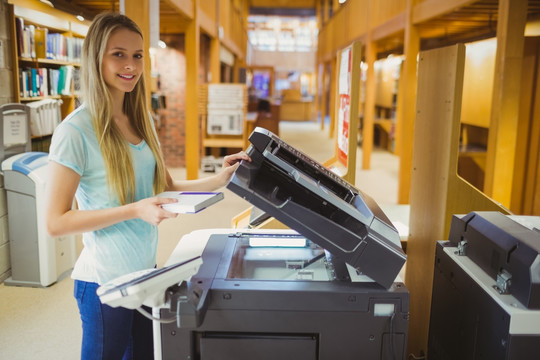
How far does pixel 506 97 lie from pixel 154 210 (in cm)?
380

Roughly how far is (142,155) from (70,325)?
84.7 inches

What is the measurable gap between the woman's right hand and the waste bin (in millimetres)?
2844

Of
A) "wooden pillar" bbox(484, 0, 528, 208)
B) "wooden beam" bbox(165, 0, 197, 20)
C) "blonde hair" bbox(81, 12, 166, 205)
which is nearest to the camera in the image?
"blonde hair" bbox(81, 12, 166, 205)

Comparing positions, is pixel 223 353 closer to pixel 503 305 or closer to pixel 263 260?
pixel 263 260

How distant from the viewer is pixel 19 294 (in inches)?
147

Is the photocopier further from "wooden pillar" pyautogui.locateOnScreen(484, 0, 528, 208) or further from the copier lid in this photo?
"wooden pillar" pyautogui.locateOnScreen(484, 0, 528, 208)

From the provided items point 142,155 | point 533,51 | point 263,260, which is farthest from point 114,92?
point 533,51

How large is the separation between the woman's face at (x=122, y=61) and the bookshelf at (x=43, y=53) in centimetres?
312

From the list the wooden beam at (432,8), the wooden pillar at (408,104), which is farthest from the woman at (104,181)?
the wooden pillar at (408,104)

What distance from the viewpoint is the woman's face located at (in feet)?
5.02

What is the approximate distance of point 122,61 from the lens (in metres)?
1.54

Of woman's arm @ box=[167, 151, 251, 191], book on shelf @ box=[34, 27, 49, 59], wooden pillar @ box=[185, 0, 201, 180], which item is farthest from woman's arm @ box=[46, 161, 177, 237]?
wooden pillar @ box=[185, 0, 201, 180]

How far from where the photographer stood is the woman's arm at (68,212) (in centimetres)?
137

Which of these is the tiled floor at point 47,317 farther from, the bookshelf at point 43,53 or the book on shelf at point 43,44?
the book on shelf at point 43,44
